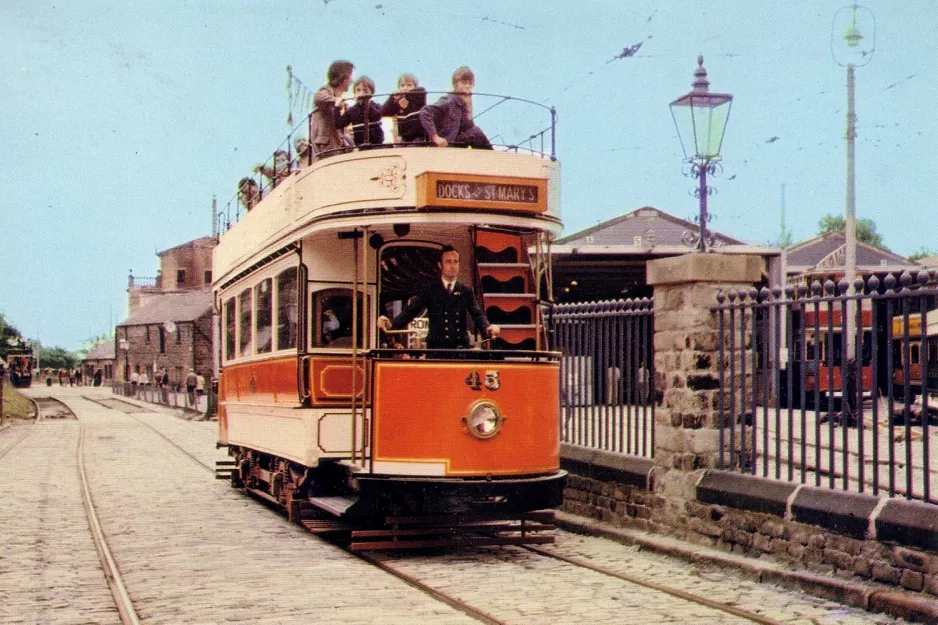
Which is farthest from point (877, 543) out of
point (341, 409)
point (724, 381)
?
point (341, 409)

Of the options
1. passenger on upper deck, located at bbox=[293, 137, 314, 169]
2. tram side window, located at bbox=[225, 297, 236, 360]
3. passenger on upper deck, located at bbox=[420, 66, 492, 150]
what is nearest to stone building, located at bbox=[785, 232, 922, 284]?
tram side window, located at bbox=[225, 297, 236, 360]

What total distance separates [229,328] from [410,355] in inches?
269

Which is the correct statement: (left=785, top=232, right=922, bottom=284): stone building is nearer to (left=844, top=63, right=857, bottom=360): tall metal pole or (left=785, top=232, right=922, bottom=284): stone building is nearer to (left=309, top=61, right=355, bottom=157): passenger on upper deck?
(left=844, top=63, right=857, bottom=360): tall metal pole

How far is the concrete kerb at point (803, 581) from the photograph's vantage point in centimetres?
684

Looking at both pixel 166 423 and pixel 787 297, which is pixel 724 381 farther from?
pixel 166 423

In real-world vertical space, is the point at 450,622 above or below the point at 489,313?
below

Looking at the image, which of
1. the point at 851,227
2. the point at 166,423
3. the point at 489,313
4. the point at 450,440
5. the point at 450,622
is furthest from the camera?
the point at 166,423

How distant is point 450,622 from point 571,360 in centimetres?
537

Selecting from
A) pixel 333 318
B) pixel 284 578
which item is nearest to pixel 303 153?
pixel 333 318

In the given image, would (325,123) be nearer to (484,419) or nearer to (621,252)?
(484,419)

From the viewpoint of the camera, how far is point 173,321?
82.4 m

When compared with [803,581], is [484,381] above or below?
above

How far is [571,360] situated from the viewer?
1199 centimetres

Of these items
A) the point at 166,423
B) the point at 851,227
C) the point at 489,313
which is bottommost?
the point at 166,423
